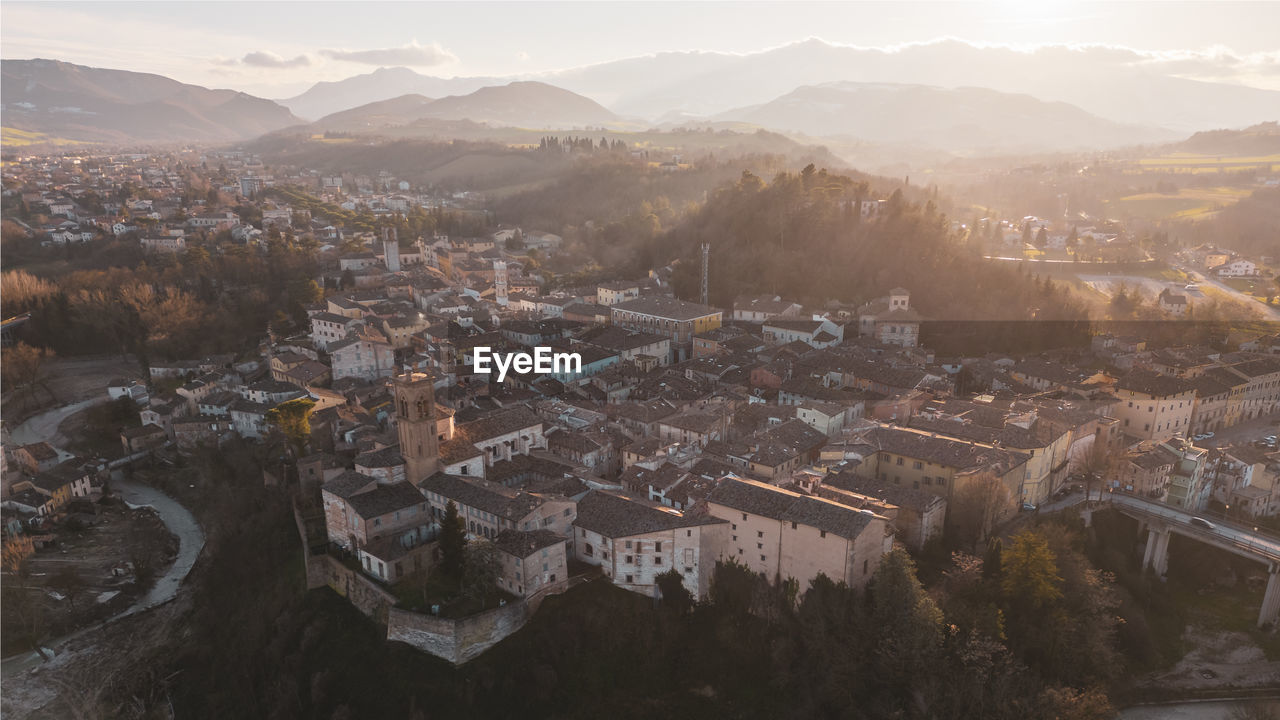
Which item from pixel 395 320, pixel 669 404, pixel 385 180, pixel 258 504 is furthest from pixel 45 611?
pixel 385 180

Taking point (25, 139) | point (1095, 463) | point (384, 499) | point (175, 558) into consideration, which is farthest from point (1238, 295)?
point (25, 139)

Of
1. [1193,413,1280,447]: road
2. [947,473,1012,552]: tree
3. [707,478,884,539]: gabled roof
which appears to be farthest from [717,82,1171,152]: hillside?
[707,478,884,539]: gabled roof

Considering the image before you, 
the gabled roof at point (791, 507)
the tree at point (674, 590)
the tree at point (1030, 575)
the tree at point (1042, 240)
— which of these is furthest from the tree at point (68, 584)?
the tree at point (1042, 240)

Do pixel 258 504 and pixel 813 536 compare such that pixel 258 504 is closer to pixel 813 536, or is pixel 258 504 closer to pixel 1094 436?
pixel 813 536

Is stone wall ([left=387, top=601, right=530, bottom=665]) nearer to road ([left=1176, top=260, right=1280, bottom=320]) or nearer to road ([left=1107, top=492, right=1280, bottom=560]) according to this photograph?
road ([left=1107, top=492, right=1280, bottom=560])

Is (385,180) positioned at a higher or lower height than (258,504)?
higher

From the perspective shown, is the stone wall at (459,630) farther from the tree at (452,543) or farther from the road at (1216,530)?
the road at (1216,530)
